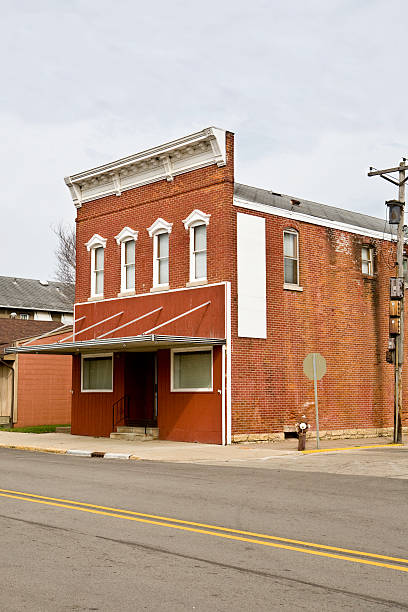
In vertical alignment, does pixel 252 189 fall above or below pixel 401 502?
above

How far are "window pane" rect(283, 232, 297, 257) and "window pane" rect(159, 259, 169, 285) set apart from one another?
398cm

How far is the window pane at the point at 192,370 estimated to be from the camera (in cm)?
2439

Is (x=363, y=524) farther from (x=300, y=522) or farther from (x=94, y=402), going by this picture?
(x=94, y=402)

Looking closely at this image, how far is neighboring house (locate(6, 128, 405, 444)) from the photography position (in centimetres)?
2427

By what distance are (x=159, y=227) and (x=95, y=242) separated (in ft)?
12.3

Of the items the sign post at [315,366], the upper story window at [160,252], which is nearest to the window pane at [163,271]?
the upper story window at [160,252]

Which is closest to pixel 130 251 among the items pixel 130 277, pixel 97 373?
pixel 130 277

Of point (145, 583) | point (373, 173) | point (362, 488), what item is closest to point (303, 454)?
point (362, 488)

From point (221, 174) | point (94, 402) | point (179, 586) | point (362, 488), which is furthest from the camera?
point (94, 402)

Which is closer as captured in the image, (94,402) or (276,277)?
(276,277)

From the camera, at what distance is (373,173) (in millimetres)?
26141

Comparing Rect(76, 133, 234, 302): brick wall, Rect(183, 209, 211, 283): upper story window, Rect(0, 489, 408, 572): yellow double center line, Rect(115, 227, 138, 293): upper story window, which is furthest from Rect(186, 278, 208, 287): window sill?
Rect(0, 489, 408, 572): yellow double center line

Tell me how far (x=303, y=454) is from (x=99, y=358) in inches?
423

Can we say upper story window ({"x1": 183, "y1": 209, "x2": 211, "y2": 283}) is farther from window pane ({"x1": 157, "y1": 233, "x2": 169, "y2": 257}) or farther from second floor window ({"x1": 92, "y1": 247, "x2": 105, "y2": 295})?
second floor window ({"x1": 92, "y1": 247, "x2": 105, "y2": 295})
